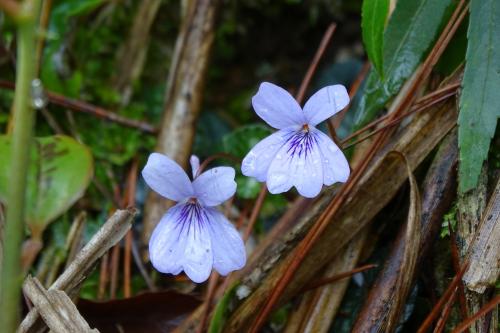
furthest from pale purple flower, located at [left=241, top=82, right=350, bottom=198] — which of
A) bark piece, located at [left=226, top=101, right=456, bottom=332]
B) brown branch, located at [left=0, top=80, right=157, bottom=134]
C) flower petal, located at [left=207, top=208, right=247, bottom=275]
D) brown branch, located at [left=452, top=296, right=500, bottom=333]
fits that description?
brown branch, located at [left=0, top=80, right=157, bottom=134]

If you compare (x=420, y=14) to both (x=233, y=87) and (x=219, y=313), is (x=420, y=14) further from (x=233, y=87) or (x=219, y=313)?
(x=233, y=87)

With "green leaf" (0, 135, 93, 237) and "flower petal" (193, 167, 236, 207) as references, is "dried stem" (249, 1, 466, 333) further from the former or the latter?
"green leaf" (0, 135, 93, 237)

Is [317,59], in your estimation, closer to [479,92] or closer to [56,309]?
[479,92]

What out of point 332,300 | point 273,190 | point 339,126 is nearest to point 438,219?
point 332,300

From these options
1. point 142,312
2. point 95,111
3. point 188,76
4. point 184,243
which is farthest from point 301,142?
point 95,111

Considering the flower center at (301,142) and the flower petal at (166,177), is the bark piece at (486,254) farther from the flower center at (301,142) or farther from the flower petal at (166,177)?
the flower petal at (166,177)
